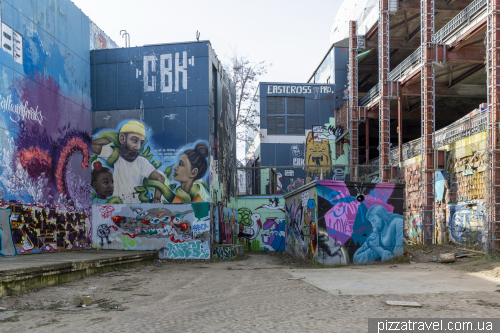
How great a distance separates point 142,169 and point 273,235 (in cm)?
977

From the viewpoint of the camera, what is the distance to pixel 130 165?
19.2 metres

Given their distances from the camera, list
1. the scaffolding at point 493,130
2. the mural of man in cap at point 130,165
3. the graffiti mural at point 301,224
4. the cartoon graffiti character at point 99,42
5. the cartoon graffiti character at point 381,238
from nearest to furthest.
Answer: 1. the cartoon graffiti character at point 381,238
2. the graffiti mural at point 301,224
3. the scaffolding at point 493,130
4. the mural of man in cap at point 130,165
5. the cartoon graffiti character at point 99,42

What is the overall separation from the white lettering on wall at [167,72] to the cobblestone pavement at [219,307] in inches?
392

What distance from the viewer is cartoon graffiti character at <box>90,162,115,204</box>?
19.3 m

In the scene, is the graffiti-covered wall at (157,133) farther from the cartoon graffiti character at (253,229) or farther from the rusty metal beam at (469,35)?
the rusty metal beam at (469,35)

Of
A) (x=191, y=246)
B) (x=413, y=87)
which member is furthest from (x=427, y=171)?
(x=191, y=246)

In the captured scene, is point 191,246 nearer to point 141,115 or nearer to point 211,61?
point 141,115

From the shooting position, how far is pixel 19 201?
14.6m

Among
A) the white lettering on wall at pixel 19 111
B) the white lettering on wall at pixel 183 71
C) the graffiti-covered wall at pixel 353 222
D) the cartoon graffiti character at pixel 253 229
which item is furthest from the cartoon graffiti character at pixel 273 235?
the white lettering on wall at pixel 19 111

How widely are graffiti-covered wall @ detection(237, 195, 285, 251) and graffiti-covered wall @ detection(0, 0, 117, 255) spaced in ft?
32.1

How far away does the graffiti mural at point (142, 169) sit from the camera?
739 inches

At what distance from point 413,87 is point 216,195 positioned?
1598 centimetres

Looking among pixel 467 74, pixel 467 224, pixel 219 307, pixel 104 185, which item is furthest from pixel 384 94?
pixel 219 307

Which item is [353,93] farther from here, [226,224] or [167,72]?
[167,72]
